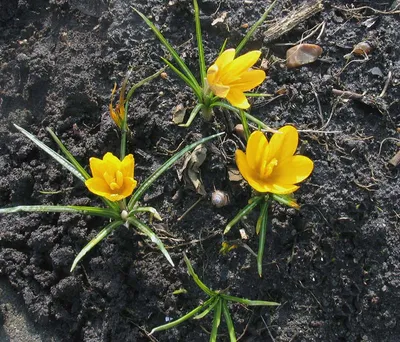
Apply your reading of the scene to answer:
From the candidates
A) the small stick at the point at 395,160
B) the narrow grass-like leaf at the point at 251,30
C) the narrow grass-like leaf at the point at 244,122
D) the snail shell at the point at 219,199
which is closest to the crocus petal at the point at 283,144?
the narrow grass-like leaf at the point at 244,122

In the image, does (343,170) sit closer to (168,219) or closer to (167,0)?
(168,219)

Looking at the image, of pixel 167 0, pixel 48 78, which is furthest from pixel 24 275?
pixel 167 0

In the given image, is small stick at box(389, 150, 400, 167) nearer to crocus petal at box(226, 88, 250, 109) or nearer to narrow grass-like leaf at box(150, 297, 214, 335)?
crocus petal at box(226, 88, 250, 109)

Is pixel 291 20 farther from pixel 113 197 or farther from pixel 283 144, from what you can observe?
pixel 113 197

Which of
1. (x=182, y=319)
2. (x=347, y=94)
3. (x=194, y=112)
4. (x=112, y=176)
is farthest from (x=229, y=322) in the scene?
(x=347, y=94)

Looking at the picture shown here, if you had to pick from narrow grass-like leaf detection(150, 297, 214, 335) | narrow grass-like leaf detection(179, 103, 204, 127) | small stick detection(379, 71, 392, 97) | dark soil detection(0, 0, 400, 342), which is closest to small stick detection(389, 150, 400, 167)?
dark soil detection(0, 0, 400, 342)
